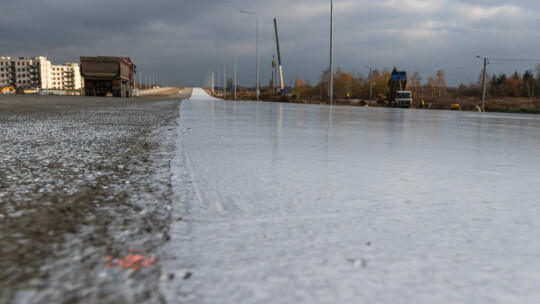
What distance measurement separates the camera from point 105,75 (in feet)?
99.0

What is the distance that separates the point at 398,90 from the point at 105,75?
2752cm

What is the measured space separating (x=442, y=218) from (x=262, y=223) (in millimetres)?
744

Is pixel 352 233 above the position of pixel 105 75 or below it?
below

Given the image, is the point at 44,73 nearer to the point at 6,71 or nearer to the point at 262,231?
the point at 6,71

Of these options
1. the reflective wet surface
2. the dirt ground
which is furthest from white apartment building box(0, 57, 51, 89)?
the reflective wet surface

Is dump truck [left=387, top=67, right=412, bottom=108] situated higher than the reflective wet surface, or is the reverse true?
dump truck [left=387, top=67, right=412, bottom=108]

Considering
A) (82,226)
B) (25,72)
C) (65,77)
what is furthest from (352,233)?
(65,77)

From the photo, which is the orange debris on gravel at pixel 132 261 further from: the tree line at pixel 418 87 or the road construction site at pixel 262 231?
the tree line at pixel 418 87

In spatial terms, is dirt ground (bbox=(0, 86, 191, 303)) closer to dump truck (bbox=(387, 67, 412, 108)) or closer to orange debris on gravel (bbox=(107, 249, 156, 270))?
orange debris on gravel (bbox=(107, 249, 156, 270))

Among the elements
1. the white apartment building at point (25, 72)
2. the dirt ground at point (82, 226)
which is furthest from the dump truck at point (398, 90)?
the white apartment building at point (25, 72)

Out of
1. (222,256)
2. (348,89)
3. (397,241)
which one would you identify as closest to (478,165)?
(397,241)

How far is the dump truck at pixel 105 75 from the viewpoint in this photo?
29578 millimetres

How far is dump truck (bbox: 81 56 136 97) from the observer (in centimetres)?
2958

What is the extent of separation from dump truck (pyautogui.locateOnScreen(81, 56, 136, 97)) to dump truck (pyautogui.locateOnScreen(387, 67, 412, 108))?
2394cm
